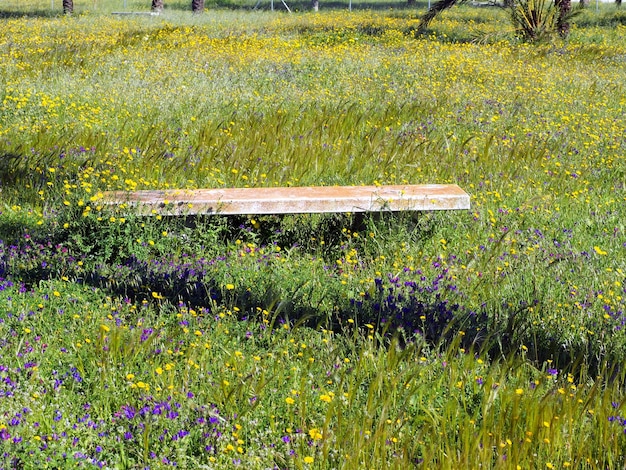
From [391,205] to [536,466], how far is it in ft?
8.24

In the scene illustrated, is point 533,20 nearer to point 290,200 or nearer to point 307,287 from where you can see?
point 290,200

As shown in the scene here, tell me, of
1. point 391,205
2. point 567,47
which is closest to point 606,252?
point 391,205

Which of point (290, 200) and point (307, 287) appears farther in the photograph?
point (290, 200)

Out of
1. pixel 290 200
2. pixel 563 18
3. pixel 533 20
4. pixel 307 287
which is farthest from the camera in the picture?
pixel 563 18

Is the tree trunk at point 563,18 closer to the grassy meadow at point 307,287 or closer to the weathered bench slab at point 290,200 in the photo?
the grassy meadow at point 307,287

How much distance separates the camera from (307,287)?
13.6 feet

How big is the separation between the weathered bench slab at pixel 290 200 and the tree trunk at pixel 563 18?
12.3 m

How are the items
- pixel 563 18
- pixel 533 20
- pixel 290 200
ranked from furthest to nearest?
pixel 563 18 < pixel 533 20 < pixel 290 200

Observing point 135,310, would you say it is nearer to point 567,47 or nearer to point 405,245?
point 405,245

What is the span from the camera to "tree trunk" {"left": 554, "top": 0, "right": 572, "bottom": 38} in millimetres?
16094

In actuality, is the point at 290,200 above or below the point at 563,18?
below

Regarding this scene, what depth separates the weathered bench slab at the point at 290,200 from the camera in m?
4.70

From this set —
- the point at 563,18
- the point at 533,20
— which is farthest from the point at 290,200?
the point at 563,18

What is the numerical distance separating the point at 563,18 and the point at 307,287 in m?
13.8
